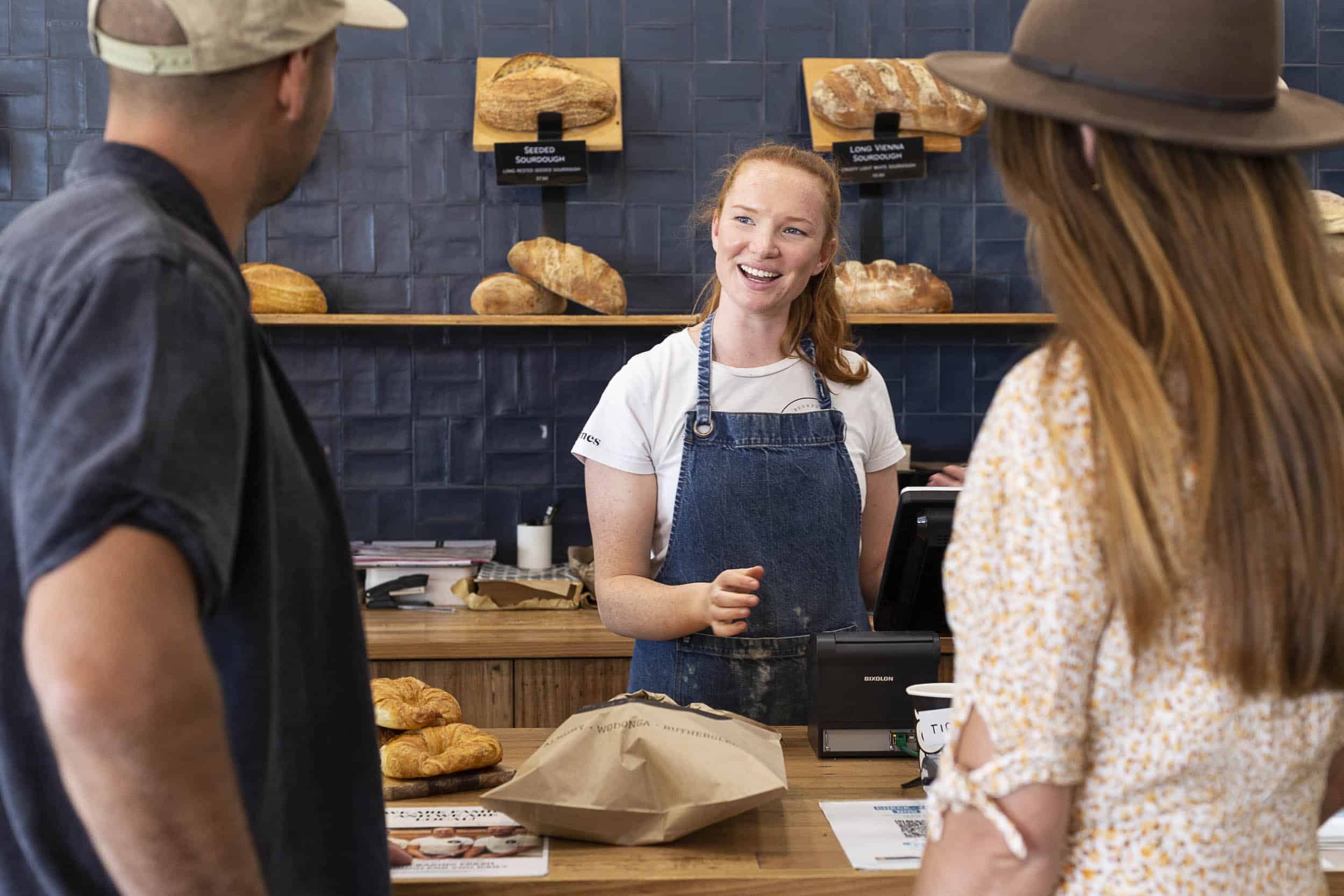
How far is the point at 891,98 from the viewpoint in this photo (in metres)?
3.27

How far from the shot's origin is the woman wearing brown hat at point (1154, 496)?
74 centimetres

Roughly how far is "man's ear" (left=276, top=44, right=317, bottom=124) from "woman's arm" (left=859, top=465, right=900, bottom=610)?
1.46 meters

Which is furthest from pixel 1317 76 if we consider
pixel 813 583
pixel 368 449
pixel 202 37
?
pixel 202 37

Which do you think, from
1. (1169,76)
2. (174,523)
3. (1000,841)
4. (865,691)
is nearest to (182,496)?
(174,523)

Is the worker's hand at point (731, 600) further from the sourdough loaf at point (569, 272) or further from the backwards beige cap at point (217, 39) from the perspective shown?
the sourdough loaf at point (569, 272)

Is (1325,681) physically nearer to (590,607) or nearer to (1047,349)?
(1047,349)

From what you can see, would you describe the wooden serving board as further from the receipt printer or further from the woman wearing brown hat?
the woman wearing brown hat

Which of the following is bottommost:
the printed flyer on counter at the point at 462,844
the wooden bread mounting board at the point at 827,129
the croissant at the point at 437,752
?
the printed flyer on counter at the point at 462,844

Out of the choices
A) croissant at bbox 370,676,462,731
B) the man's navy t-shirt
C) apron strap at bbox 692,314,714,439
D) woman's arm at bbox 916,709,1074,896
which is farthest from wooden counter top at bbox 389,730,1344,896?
apron strap at bbox 692,314,714,439

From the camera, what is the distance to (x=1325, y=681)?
2.55 ft

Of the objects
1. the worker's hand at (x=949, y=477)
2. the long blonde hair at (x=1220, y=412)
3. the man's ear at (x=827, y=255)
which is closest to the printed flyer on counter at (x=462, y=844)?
the long blonde hair at (x=1220, y=412)

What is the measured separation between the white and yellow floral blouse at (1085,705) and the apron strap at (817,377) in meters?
1.31

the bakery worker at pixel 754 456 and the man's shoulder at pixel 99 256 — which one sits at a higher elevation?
the man's shoulder at pixel 99 256

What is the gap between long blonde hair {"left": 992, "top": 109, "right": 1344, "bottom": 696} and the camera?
0.74 m
